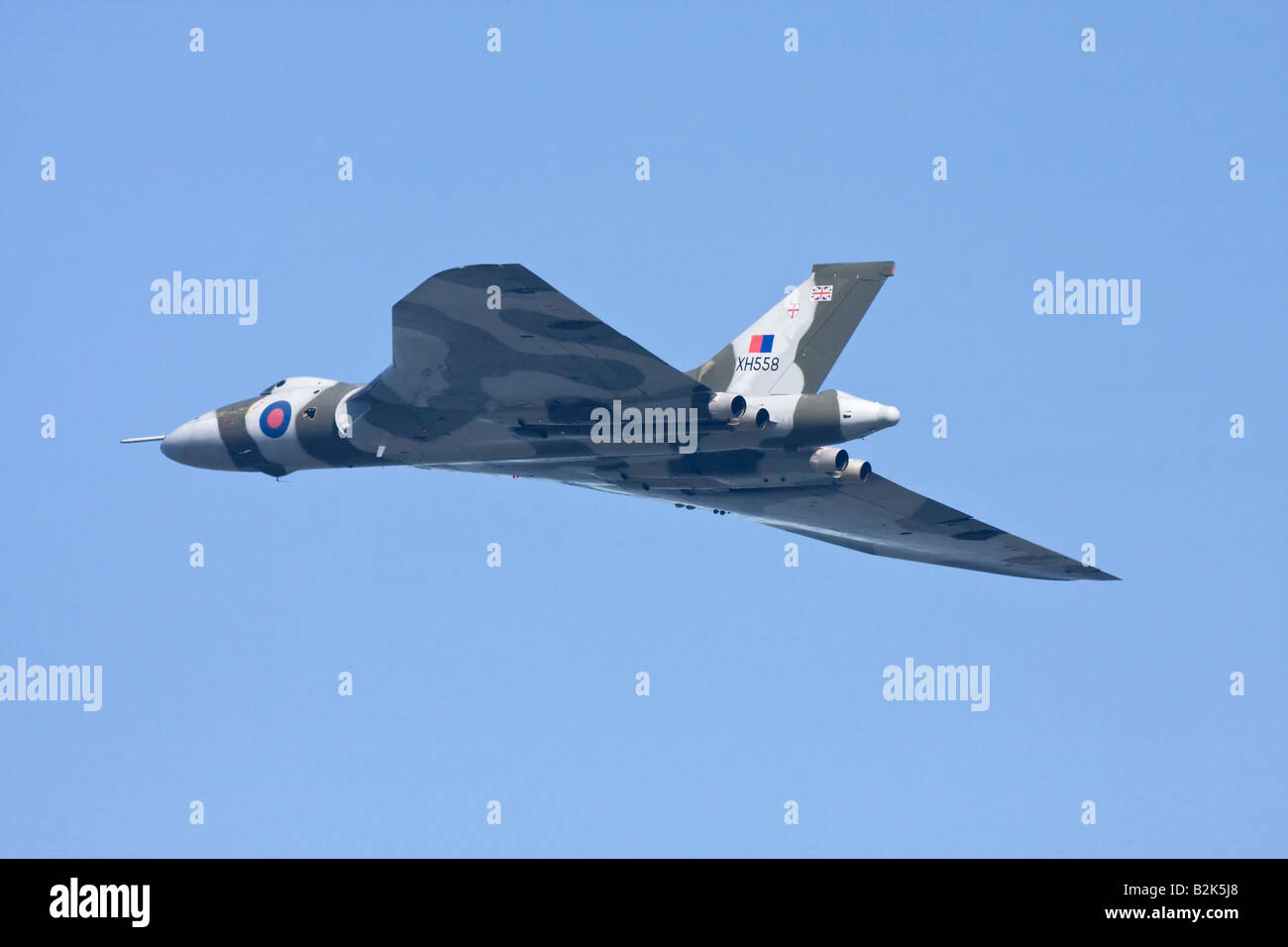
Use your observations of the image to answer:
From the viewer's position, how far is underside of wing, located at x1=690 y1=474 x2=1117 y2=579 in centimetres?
3584

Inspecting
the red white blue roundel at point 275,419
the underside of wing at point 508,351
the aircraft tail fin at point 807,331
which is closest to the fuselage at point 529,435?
the red white blue roundel at point 275,419

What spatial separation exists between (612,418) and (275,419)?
9.91 meters

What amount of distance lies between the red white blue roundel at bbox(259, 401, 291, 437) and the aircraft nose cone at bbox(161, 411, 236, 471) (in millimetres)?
1532

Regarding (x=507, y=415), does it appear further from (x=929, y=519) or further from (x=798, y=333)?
(x=929, y=519)

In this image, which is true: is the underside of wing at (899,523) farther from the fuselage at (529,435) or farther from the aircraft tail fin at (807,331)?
the aircraft tail fin at (807,331)

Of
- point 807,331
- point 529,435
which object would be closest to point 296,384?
point 529,435

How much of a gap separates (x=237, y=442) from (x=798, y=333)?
48.4 ft

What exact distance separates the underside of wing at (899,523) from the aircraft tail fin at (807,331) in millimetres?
2893

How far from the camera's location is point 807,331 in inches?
1325

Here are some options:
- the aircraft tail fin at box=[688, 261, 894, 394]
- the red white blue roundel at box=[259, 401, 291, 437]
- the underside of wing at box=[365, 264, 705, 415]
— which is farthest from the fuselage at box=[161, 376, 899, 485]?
the aircraft tail fin at box=[688, 261, 894, 394]

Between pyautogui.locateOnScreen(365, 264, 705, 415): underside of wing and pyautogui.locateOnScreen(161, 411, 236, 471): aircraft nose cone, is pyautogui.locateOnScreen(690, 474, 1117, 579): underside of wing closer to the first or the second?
pyautogui.locateOnScreen(365, 264, 705, 415): underside of wing

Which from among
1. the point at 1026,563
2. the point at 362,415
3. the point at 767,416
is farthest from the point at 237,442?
the point at 1026,563

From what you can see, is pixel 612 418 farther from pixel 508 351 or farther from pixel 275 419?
pixel 275 419

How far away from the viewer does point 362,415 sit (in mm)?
35500
